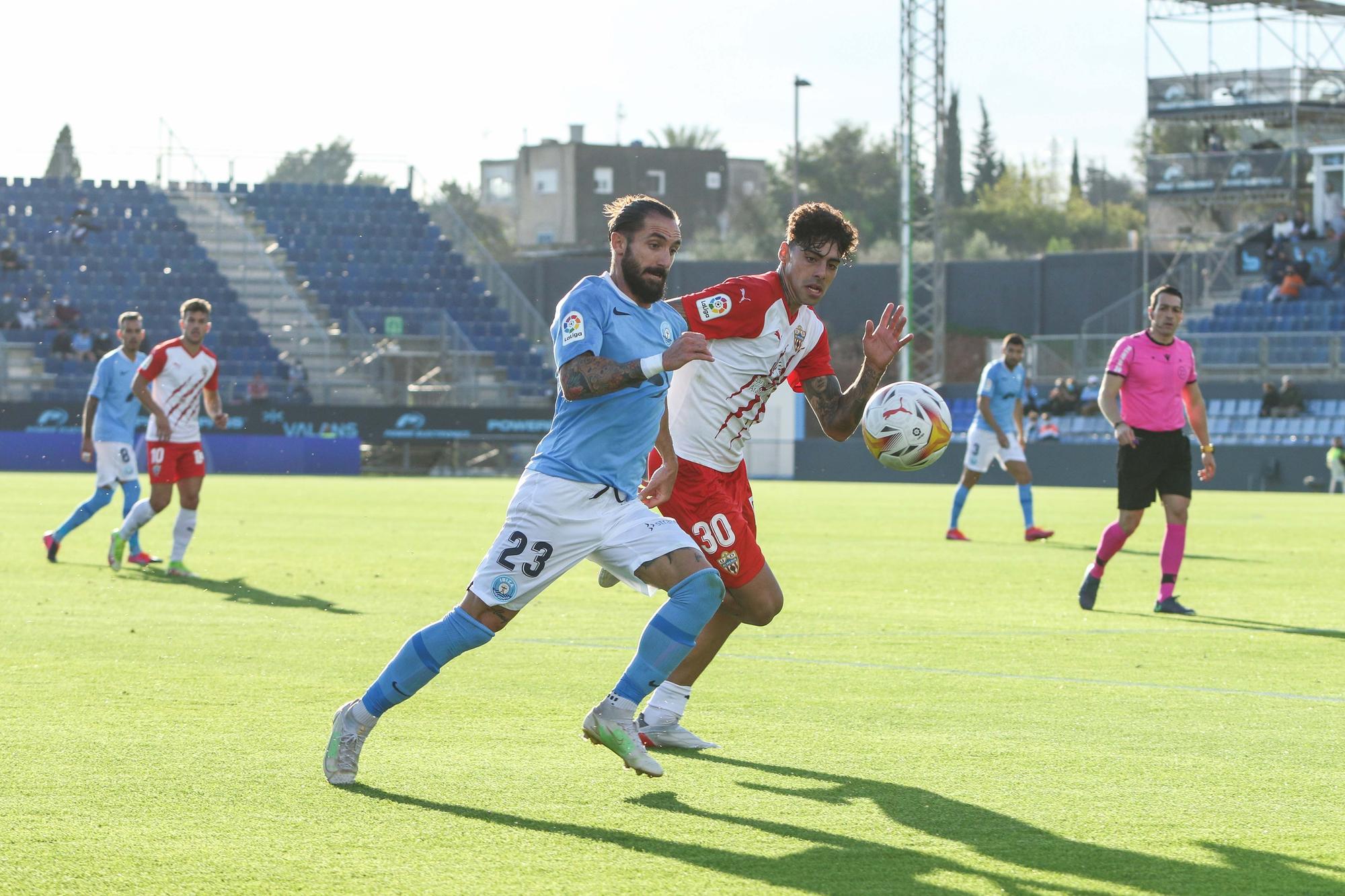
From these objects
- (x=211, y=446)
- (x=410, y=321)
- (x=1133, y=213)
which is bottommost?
(x=211, y=446)

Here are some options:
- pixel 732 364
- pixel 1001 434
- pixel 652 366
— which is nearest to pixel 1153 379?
pixel 732 364

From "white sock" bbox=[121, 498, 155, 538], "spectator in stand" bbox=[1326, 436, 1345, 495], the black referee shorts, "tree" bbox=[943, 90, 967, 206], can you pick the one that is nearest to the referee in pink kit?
the black referee shorts

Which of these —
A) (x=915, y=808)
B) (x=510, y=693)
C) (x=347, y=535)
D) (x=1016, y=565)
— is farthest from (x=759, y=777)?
(x=347, y=535)

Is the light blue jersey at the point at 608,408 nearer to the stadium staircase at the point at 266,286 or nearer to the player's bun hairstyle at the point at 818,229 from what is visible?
the player's bun hairstyle at the point at 818,229

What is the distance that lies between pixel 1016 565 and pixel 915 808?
1079 centimetres

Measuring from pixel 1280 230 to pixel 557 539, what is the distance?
1691 inches

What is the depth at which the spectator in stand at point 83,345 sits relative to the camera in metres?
42.0

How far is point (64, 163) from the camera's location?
1880 inches

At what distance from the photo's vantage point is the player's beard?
5.76 m

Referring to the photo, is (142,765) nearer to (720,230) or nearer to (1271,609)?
(1271,609)

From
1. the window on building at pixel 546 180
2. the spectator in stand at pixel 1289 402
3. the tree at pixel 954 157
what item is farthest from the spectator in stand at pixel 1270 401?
the tree at pixel 954 157

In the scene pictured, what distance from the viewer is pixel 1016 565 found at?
1583 cm

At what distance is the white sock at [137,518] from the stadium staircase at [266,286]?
28711 millimetres

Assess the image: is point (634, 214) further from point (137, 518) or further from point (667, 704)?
point (137, 518)
